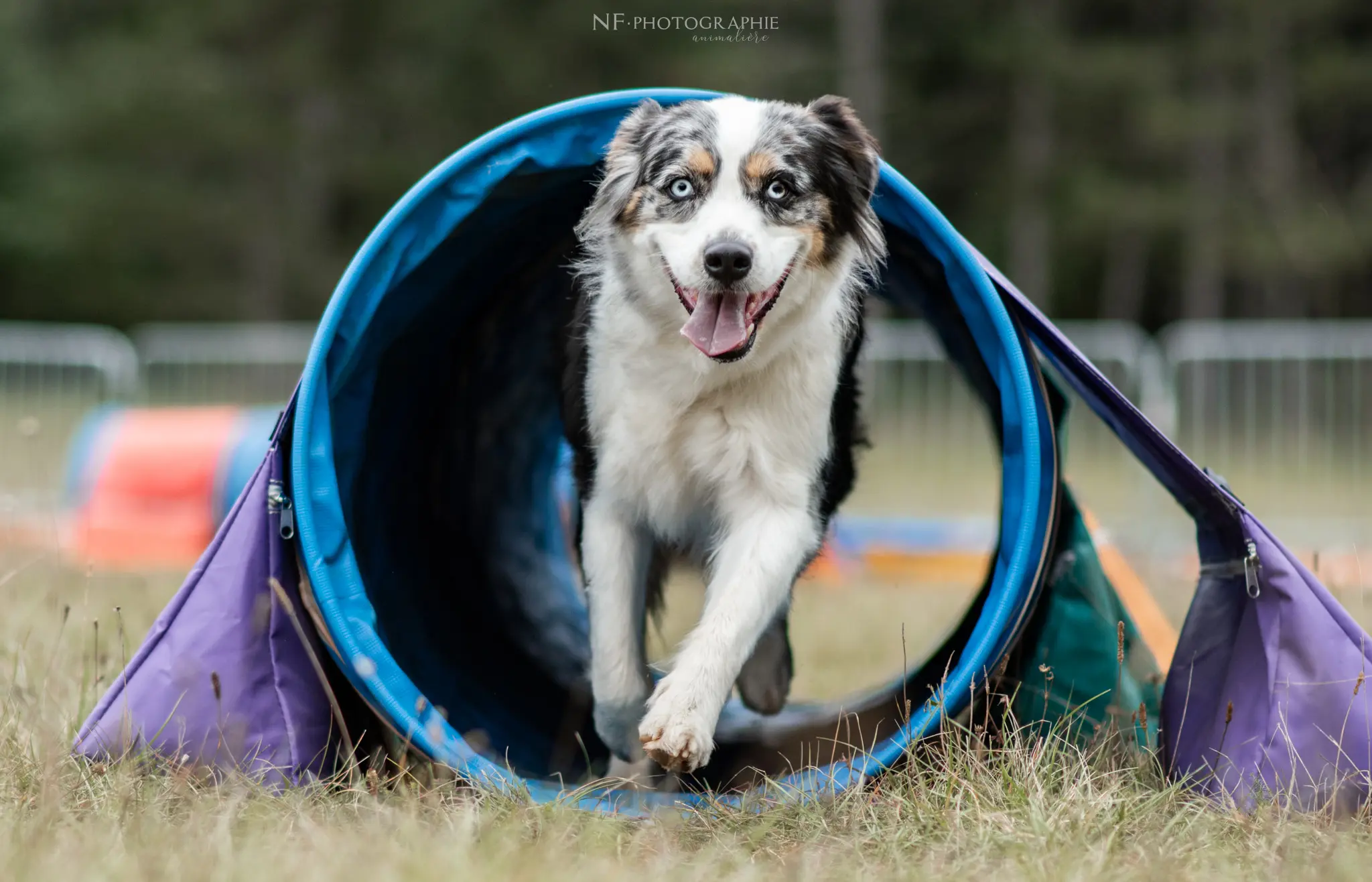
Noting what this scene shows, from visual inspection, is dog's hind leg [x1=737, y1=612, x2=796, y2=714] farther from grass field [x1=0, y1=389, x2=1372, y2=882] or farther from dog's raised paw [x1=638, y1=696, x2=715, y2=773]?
dog's raised paw [x1=638, y1=696, x2=715, y2=773]

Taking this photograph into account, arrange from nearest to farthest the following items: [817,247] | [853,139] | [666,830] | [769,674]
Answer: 1. [666,830]
2. [817,247]
3. [853,139]
4. [769,674]

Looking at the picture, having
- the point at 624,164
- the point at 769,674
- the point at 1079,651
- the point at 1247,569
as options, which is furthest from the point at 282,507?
the point at 1247,569

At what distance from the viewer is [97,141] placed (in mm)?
21859

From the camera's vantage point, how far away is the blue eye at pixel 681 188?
3441 mm

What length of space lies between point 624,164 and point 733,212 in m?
0.42

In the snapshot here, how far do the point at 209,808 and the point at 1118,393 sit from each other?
2.35 metres

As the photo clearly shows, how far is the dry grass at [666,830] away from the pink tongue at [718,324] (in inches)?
43.3

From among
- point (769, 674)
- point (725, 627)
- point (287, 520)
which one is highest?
point (287, 520)

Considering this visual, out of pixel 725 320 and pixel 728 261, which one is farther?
pixel 725 320

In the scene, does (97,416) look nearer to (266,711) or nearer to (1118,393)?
(266,711)

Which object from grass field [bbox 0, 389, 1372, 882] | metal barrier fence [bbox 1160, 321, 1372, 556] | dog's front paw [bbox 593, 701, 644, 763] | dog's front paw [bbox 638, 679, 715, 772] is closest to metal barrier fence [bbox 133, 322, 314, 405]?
metal barrier fence [bbox 1160, 321, 1372, 556]

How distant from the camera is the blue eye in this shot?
344cm

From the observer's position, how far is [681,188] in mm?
3447

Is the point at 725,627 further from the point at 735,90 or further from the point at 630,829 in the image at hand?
the point at 735,90
